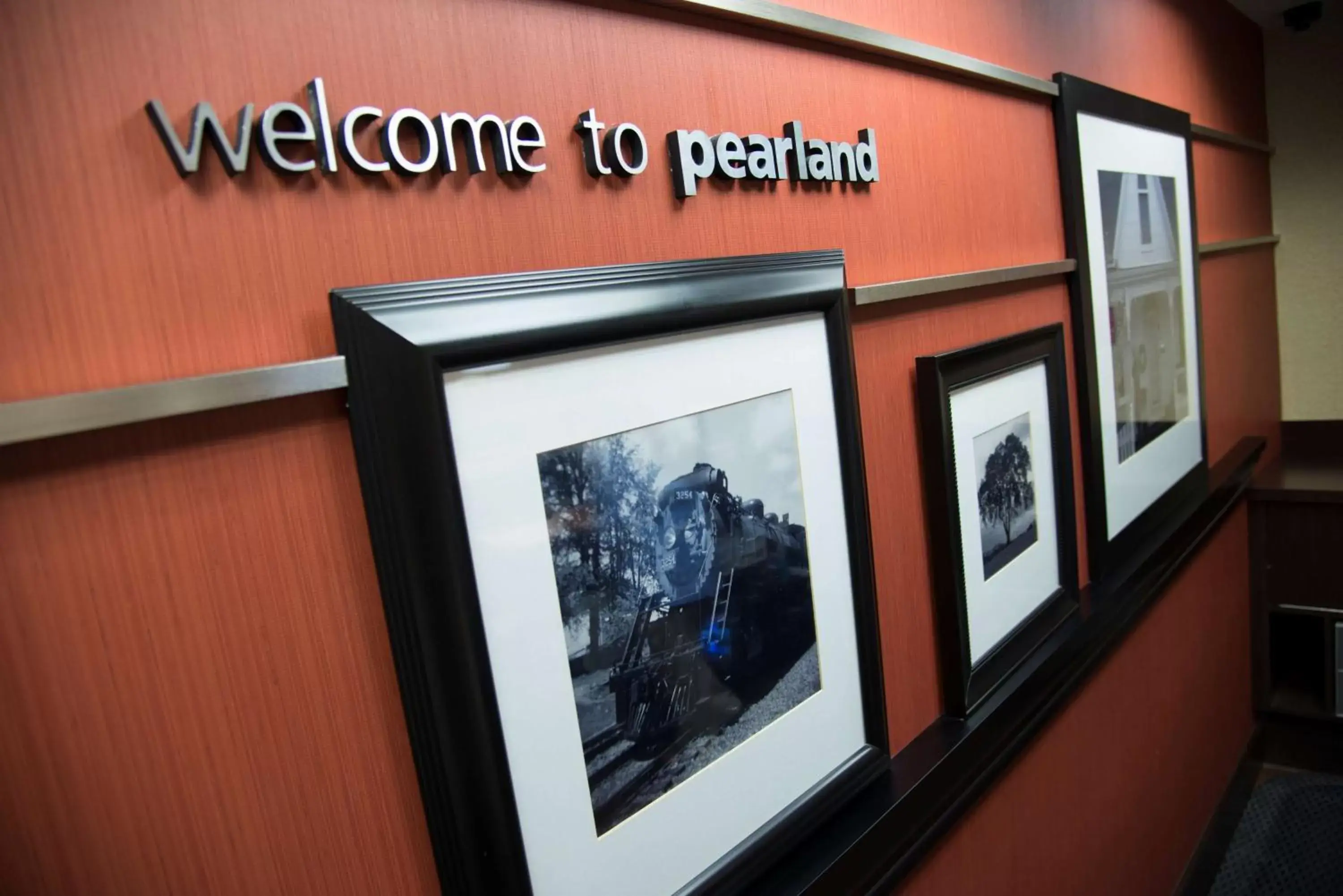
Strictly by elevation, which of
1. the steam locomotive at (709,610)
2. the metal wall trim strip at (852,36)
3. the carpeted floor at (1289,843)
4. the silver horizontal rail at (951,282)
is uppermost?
the metal wall trim strip at (852,36)

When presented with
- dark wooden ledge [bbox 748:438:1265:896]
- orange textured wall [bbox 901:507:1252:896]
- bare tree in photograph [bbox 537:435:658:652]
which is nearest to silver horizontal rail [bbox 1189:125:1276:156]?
orange textured wall [bbox 901:507:1252:896]

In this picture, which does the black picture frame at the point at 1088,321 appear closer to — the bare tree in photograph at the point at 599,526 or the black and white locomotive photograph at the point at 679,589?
the black and white locomotive photograph at the point at 679,589

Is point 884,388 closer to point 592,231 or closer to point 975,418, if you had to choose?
point 975,418

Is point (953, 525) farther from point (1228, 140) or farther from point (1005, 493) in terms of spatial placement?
point (1228, 140)

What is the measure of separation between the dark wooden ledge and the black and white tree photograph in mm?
174

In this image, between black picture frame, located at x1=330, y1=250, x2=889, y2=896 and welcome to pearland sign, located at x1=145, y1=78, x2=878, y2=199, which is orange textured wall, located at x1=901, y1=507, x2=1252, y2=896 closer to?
black picture frame, located at x1=330, y1=250, x2=889, y2=896

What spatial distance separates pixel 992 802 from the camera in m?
1.20

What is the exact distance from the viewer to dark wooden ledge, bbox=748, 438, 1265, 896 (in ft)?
2.84

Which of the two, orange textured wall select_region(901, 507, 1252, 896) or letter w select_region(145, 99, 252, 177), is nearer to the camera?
letter w select_region(145, 99, 252, 177)

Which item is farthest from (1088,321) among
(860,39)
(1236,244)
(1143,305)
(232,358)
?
(232,358)

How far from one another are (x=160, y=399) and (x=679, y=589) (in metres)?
0.43

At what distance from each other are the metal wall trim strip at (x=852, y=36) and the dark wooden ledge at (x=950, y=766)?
83cm

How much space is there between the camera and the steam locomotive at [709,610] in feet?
2.39

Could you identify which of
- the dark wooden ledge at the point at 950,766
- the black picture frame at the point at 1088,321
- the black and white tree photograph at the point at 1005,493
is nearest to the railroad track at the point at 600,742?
the dark wooden ledge at the point at 950,766
